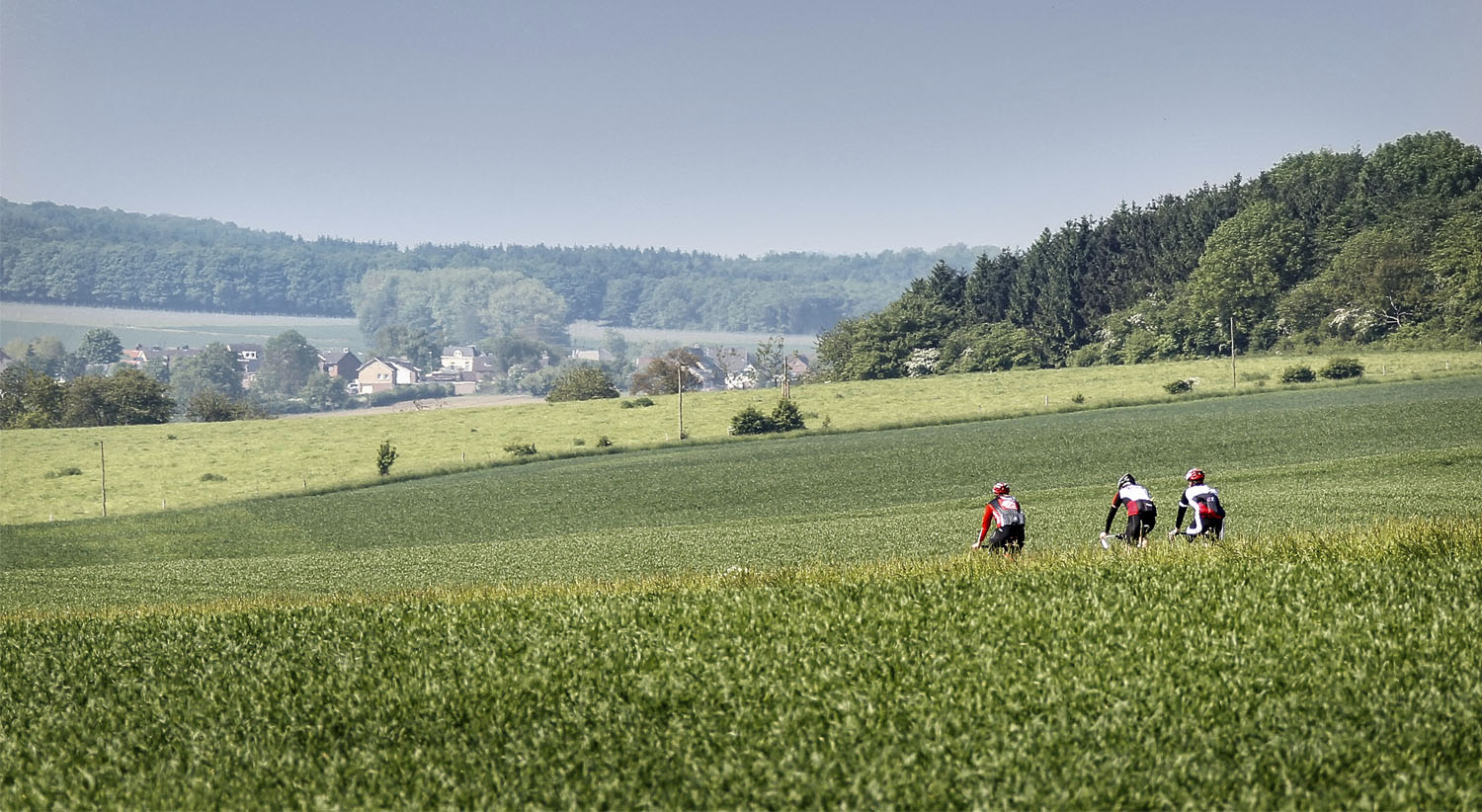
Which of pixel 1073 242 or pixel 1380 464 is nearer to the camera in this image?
pixel 1380 464

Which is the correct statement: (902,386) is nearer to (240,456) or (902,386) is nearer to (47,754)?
(240,456)

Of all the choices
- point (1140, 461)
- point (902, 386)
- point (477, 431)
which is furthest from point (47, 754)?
point (902, 386)

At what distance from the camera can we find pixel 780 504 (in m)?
63.1

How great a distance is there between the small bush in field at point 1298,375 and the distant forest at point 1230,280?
789 inches

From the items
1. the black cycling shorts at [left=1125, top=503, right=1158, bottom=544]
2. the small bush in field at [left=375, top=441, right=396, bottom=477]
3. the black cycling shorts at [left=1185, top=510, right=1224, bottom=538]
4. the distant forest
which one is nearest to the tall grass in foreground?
the black cycling shorts at [left=1185, top=510, right=1224, bottom=538]

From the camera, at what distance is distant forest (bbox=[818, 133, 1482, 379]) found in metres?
123

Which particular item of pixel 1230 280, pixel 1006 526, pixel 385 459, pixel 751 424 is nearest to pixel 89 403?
pixel 385 459

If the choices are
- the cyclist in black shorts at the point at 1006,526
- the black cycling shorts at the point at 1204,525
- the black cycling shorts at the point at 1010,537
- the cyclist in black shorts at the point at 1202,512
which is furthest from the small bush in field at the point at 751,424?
the black cycling shorts at the point at 1204,525

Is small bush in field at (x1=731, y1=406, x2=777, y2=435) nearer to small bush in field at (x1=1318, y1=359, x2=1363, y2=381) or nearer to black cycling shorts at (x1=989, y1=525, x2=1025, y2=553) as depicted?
small bush in field at (x1=1318, y1=359, x2=1363, y2=381)

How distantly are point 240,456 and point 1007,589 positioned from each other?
110349mm

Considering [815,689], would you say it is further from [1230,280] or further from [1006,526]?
[1230,280]

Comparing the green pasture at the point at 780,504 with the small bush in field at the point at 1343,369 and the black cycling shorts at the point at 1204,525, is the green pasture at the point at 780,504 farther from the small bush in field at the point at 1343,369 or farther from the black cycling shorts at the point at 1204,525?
the small bush in field at the point at 1343,369

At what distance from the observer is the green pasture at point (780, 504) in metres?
39.9

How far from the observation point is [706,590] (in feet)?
56.3
